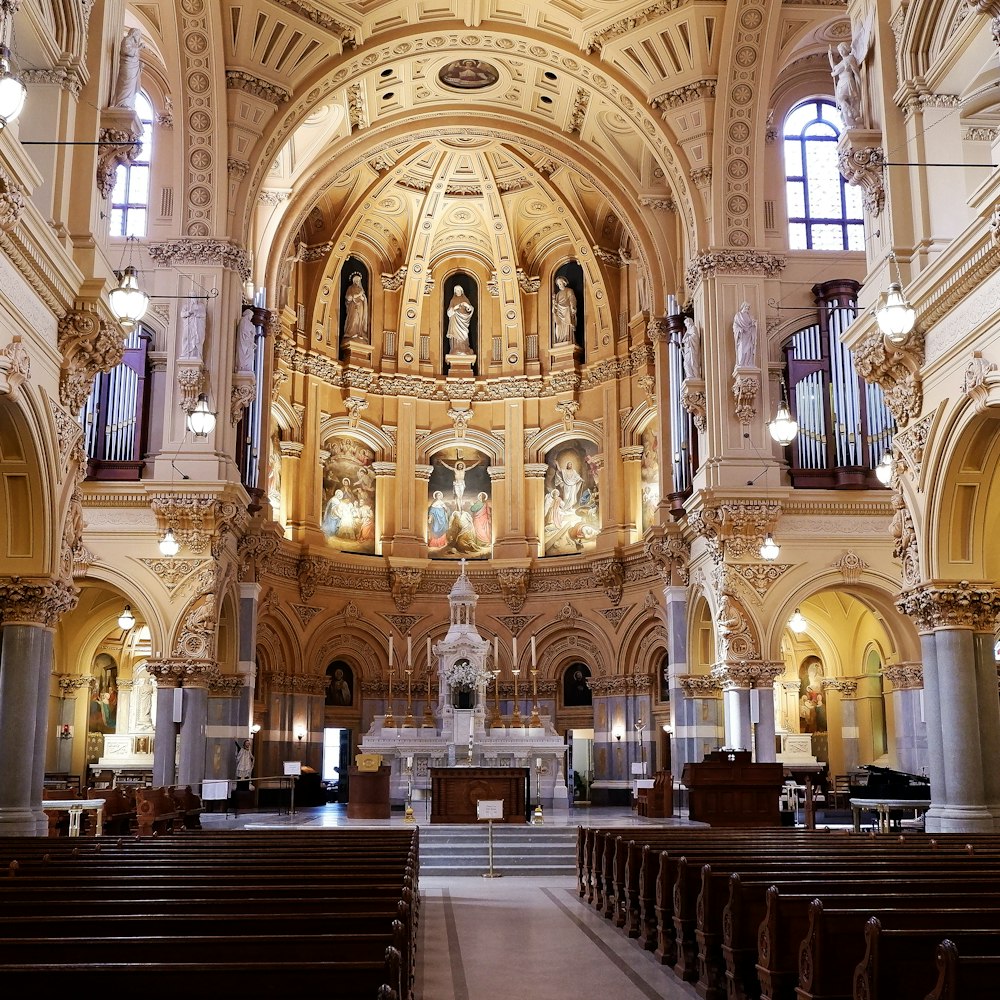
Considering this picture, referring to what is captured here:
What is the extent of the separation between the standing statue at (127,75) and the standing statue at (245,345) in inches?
435

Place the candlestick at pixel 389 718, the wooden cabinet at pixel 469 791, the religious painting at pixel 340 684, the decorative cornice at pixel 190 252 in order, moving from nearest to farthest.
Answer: the wooden cabinet at pixel 469 791 < the decorative cornice at pixel 190 252 < the candlestick at pixel 389 718 < the religious painting at pixel 340 684

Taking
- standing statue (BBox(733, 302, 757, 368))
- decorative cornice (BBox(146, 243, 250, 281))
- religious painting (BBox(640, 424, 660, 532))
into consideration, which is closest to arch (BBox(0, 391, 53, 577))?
decorative cornice (BBox(146, 243, 250, 281))

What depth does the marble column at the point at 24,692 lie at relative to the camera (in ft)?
49.8

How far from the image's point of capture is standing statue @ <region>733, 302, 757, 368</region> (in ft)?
90.3

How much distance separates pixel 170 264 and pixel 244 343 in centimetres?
245

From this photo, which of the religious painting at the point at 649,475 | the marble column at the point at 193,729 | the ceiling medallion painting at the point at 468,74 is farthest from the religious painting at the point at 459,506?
the marble column at the point at 193,729

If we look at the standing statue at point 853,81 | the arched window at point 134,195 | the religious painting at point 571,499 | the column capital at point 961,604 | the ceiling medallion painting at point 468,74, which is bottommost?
the column capital at point 961,604

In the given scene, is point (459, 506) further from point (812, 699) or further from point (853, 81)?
point (853, 81)

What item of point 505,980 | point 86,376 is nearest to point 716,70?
point 86,376

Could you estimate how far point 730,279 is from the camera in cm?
2853

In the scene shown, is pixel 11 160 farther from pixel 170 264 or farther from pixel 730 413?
pixel 730 413

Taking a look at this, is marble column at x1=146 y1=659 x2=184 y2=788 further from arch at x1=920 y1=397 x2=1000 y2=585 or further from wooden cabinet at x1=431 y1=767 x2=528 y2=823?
arch at x1=920 y1=397 x2=1000 y2=585

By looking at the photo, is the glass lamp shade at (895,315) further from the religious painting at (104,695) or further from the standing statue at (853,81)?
the religious painting at (104,695)

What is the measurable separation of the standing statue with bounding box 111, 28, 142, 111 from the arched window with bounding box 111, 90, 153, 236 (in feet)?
42.9
